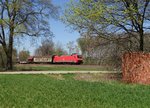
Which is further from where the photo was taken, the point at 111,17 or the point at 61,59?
the point at 61,59

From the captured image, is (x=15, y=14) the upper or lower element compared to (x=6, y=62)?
upper

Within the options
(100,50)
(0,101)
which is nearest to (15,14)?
(100,50)

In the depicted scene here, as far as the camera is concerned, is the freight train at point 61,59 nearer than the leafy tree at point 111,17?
No

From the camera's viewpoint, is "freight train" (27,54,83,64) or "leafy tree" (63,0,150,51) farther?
"freight train" (27,54,83,64)

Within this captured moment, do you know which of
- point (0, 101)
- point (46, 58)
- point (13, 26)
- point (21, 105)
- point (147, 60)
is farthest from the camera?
point (46, 58)

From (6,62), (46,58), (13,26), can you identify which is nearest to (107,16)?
(13,26)

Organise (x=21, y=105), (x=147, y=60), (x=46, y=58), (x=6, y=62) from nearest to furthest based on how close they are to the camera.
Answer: (x=21, y=105), (x=147, y=60), (x=6, y=62), (x=46, y=58)

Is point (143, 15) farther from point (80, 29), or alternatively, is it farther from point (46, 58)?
point (46, 58)

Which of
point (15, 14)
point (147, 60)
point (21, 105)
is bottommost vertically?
point (21, 105)

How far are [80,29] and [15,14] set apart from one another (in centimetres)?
2348

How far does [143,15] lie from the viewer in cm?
2684

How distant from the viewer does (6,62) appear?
5550 cm

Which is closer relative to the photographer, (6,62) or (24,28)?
(24,28)

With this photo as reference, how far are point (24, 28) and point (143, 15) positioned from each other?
27493 millimetres
